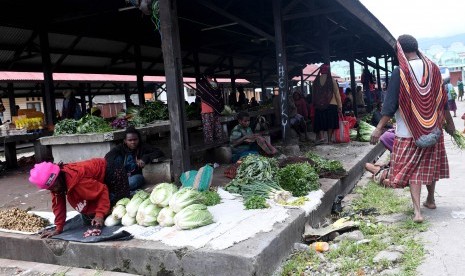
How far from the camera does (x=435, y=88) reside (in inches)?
166

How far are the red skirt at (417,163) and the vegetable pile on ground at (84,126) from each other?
423 cm

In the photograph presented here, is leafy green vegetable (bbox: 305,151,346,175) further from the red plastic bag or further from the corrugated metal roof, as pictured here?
the corrugated metal roof

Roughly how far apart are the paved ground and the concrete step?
268cm

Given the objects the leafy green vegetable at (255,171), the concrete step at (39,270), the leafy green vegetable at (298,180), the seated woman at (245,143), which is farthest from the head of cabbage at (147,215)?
the seated woman at (245,143)

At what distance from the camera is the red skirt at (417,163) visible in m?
4.26

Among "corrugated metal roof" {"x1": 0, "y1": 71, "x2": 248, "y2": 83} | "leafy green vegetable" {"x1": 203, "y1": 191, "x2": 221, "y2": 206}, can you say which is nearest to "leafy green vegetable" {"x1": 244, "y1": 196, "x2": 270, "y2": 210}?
"leafy green vegetable" {"x1": 203, "y1": 191, "x2": 221, "y2": 206}

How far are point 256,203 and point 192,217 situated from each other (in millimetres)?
820

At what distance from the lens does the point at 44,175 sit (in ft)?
12.2

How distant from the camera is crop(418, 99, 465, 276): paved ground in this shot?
3.28 meters

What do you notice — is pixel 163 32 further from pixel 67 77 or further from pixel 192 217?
pixel 67 77

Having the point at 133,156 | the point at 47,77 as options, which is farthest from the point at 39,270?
the point at 47,77

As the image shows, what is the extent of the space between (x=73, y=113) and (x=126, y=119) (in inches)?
138

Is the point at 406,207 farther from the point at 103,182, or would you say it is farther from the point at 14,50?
the point at 14,50

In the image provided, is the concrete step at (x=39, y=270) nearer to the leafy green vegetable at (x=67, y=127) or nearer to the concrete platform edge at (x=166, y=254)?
the concrete platform edge at (x=166, y=254)
